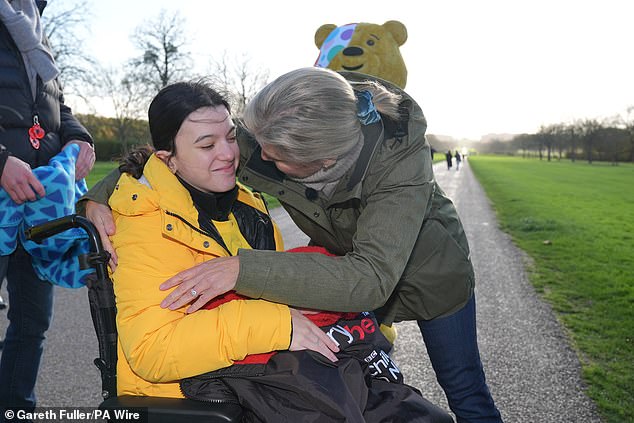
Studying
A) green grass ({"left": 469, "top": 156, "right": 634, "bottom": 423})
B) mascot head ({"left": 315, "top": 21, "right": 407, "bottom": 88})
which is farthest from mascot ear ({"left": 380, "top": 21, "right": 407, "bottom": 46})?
green grass ({"left": 469, "top": 156, "right": 634, "bottom": 423})

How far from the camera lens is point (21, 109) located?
8.11 feet

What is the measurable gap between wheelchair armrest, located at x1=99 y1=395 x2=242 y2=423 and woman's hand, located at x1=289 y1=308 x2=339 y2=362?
27 cm

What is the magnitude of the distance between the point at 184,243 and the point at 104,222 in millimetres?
366

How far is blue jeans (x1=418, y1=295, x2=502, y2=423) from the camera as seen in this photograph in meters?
2.30

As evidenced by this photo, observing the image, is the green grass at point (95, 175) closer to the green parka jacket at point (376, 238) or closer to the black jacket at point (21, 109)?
the black jacket at point (21, 109)

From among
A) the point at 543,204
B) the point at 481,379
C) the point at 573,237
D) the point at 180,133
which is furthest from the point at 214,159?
the point at 543,204

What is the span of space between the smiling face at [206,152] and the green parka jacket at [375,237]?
0.43ft

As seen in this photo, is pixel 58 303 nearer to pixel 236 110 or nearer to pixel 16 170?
pixel 16 170

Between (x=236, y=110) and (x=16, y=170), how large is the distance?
100 cm

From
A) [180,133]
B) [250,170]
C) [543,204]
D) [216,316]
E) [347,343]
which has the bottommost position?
[543,204]

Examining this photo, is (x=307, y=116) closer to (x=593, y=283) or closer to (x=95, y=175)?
(x=593, y=283)

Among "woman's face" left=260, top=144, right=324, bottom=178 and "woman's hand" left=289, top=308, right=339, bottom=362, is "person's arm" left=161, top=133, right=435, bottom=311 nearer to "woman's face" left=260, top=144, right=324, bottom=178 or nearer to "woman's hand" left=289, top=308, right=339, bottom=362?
"woman's hand" left=289, top=308, right=339, bottom=362

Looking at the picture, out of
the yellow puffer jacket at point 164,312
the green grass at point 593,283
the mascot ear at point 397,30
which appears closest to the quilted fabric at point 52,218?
the yellow puffer jacket at point 164,312

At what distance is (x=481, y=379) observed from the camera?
93.0 inches
